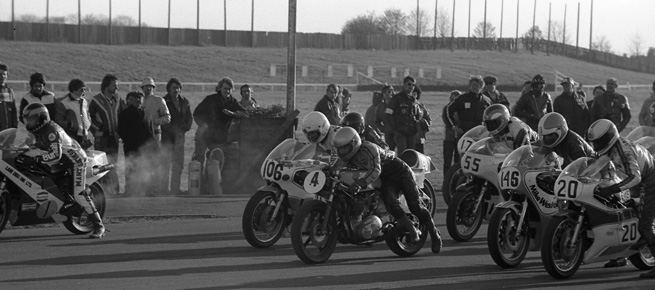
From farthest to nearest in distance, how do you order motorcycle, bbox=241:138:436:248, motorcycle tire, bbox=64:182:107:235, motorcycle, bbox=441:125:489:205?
motorcycle, bbox=441:125:489:205 < motorcycle tire, bbox=64:182:107:235 < motorcycle, bbox=241:138:436:248

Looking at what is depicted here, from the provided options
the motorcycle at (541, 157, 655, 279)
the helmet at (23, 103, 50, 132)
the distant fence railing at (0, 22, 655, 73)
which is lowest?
the motorcycle at (541, 157, 655, 279)

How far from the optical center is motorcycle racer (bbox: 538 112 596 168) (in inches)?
468

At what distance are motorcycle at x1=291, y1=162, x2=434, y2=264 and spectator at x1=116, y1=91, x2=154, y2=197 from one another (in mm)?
6744

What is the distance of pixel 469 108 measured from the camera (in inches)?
771

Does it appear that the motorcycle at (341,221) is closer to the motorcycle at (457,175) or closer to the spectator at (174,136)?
the motorcycle at (457,175)

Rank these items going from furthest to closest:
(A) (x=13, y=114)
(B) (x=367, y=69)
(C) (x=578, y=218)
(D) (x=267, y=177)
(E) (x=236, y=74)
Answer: (B) (x=367, y=69), (E) (x=236, y=74), (A) (x=13, y=114), (D) (x=267, y=177), (C) (x=578, y=218)

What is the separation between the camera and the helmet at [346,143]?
12.0 metres

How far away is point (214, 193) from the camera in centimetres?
1944


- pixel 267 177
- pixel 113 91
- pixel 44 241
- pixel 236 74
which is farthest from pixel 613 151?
pixel 236 74

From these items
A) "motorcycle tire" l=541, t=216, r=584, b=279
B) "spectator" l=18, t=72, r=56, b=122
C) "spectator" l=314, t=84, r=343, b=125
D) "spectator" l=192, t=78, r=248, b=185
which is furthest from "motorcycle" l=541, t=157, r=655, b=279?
"spectator" l=192, t=78, r=248, b=185

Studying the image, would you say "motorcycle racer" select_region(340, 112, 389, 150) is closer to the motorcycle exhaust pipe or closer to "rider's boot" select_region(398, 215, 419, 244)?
"rider's boot" select_region(398, 215, 419, 244)

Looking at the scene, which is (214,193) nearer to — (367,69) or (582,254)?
(582,254)

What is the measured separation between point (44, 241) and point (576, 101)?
1147 centimetres


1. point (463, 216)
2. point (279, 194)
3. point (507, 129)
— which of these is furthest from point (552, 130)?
point (279, 194)
